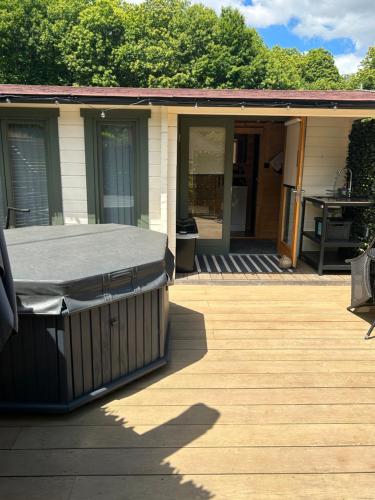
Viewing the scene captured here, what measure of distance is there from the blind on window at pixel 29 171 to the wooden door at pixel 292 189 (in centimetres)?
358

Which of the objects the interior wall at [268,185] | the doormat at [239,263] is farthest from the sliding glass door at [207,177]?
the interior wall at [268,185]

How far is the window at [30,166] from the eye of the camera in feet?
16.1

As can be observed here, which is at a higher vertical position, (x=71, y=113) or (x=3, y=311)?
(x=71, y=113)

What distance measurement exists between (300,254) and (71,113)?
13.6 feet

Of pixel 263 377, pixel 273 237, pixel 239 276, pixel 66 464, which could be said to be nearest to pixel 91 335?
pixel 66 464

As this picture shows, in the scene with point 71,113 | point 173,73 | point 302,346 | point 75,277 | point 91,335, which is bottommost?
point 302,346

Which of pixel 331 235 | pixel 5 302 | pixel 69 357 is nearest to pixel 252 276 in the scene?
pixel 331 235

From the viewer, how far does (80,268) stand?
2.36 m

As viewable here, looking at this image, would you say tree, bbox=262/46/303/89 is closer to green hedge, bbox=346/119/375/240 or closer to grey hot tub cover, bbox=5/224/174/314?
green hedge, bbox=346/119/375/240

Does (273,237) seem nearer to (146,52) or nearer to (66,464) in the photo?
(66,464)

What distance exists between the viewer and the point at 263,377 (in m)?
2.83

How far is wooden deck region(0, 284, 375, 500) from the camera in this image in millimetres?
1820

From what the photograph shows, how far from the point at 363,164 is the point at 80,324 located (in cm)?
487

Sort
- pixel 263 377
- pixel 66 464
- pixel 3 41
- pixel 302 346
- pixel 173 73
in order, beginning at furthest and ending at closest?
pixel 173 73, pixel 3 41, pixel 302 346, pixel 263 377, pixel 66 464
